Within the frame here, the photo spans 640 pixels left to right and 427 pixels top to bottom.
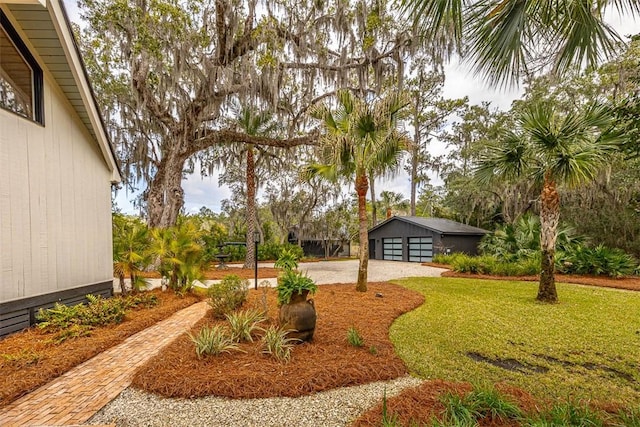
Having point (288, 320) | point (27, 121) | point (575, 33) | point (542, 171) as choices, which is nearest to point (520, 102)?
point (542, 171)

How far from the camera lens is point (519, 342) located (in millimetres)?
4336

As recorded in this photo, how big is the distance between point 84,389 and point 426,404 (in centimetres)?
324

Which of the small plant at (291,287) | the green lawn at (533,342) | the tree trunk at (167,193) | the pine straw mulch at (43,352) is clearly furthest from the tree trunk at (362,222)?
the tree trunk at (167,193)

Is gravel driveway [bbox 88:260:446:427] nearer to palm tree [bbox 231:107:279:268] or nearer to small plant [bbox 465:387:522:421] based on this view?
small plant [bbox 465:387:522:421]

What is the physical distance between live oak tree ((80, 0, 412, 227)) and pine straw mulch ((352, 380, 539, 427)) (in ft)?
29.1

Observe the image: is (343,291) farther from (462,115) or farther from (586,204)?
(462,115)

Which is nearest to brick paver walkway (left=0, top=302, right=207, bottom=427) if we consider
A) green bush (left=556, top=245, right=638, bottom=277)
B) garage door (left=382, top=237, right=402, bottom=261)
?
green bush (left=556, top=245, right=638, bottom=277)

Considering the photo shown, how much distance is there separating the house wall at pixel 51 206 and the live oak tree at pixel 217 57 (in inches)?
175

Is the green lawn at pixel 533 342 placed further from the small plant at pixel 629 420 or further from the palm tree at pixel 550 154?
the palm tree at pixel 550 154

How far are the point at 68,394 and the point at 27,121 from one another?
4.01m

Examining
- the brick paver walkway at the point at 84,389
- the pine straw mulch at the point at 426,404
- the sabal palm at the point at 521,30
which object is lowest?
the brick paver walkway at the point at 84,389

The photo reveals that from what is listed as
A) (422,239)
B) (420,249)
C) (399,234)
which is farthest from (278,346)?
(399,234)

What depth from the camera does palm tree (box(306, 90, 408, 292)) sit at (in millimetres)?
6656

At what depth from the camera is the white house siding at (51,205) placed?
4.10m
